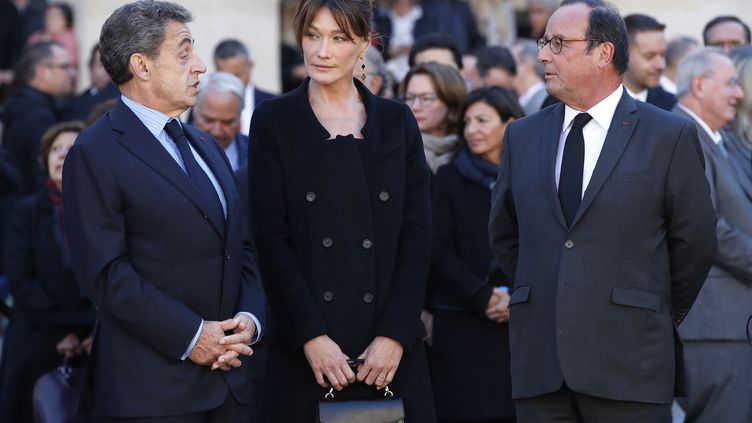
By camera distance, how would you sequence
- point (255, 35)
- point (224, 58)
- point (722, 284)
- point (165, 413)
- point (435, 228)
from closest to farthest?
point (165, 413)
point (722, 284)
point (435, 228)
point (224, 58)
point (255, 35)

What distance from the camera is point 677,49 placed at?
9422 mm

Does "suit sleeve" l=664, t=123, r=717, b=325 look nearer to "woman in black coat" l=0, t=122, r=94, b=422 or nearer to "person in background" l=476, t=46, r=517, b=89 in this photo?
"woman in black coat" l=0, t=122, r=94, b=422

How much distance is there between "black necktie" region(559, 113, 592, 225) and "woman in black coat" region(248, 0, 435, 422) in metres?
0.56

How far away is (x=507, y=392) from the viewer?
19.8 ft

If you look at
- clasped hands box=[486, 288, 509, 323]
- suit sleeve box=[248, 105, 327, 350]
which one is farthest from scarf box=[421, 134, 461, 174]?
suit sleeve box=[248, 105, 327, 350]

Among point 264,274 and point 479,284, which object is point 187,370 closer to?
point 264,274

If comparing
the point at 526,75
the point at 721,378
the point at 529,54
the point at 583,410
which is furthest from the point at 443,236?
the point at 529,54

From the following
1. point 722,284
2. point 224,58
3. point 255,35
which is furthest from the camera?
point 255,35

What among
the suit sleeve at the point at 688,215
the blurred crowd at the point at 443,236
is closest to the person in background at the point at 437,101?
the blurred crowd at the point at 443,236

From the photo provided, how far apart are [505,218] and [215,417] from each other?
1476 mm

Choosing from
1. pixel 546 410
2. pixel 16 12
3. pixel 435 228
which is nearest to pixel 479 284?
pixel 435 228

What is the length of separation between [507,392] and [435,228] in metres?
0.93

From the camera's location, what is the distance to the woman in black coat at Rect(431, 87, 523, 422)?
19.7ft

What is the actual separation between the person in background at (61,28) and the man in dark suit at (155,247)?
7619 millimetres
